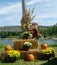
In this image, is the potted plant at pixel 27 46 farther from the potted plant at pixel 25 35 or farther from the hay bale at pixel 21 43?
the potted plant at pixel 25 35

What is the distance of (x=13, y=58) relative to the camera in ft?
46.2

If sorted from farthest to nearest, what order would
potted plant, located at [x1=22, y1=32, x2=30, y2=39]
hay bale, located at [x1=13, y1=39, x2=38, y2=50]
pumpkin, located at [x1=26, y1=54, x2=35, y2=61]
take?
1. potted plant, located at [x1=22, y1=32, x2=30, y2=39]
2. hay bale, located at [x1=13, y1=39, x2=38, y2=50]
3. pumpkin, located at [x1=26, y1=54, x2=35, y2=61]

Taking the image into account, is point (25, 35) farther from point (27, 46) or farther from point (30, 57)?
point (30, 57)

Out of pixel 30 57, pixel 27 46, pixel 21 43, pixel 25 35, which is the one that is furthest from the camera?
pixel 25 35

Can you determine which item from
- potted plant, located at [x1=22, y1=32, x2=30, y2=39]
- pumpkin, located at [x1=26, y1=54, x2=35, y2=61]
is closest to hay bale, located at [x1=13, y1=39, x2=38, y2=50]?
potted plant, located at [x1=22, y1=32, x2=30, y2=39]

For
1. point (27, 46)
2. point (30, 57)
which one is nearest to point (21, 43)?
point (27, 46)

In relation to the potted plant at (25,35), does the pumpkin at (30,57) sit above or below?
below

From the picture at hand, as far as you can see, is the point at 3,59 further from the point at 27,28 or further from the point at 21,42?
the point at 27,28

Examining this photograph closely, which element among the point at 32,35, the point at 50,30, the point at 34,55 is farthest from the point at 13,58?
the point at 50,30

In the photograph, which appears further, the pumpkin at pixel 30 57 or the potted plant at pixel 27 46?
the potted plant at pixel 27 46

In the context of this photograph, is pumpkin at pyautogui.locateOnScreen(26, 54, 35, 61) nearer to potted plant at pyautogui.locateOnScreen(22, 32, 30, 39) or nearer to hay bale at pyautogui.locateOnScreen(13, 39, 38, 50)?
hay bale at pyautogui.locateOnScreen(13, 39, 38, 50)

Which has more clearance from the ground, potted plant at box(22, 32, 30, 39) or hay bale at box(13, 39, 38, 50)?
potted plant at box(22, 32, 30, 39)

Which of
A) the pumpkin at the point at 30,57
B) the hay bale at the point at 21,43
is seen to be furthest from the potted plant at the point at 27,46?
the pumpkin at the point at 30,57

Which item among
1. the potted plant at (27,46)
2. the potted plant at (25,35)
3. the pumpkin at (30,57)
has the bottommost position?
the pumpkin at (30,57)
